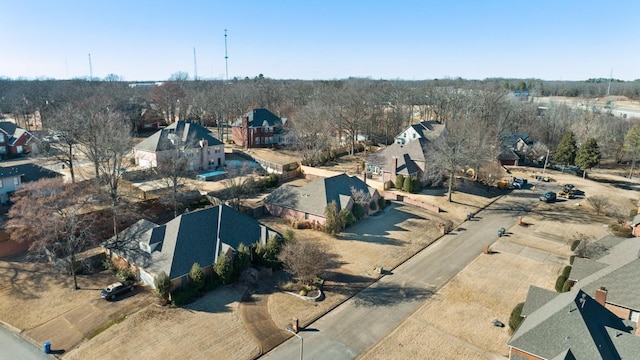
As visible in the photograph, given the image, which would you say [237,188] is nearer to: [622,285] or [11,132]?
[622,285]

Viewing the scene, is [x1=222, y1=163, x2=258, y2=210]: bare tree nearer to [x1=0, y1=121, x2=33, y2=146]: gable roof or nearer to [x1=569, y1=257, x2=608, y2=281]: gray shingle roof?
[x1=569, y1=257, x2=608, y2=281]: gray shingle roof

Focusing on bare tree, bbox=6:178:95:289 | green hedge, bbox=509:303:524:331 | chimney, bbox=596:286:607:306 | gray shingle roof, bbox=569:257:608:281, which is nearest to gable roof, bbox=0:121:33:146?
bare tree, bbox=6:178:95:289

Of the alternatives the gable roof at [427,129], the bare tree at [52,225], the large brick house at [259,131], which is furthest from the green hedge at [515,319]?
the large brick house at [259,131]

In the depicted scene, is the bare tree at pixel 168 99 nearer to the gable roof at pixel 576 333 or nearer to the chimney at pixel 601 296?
the gable roof at pixel 576 333

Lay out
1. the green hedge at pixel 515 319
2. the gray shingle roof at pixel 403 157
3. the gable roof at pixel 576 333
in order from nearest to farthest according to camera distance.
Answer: the gable roof at pixel 576 333
the green hedge at pixel 515 319
the gray shingle roof at pixel 403 157

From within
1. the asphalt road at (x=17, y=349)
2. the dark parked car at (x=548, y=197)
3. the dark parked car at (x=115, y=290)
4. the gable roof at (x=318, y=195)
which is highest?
the gable roof at (x=318, y=195)
